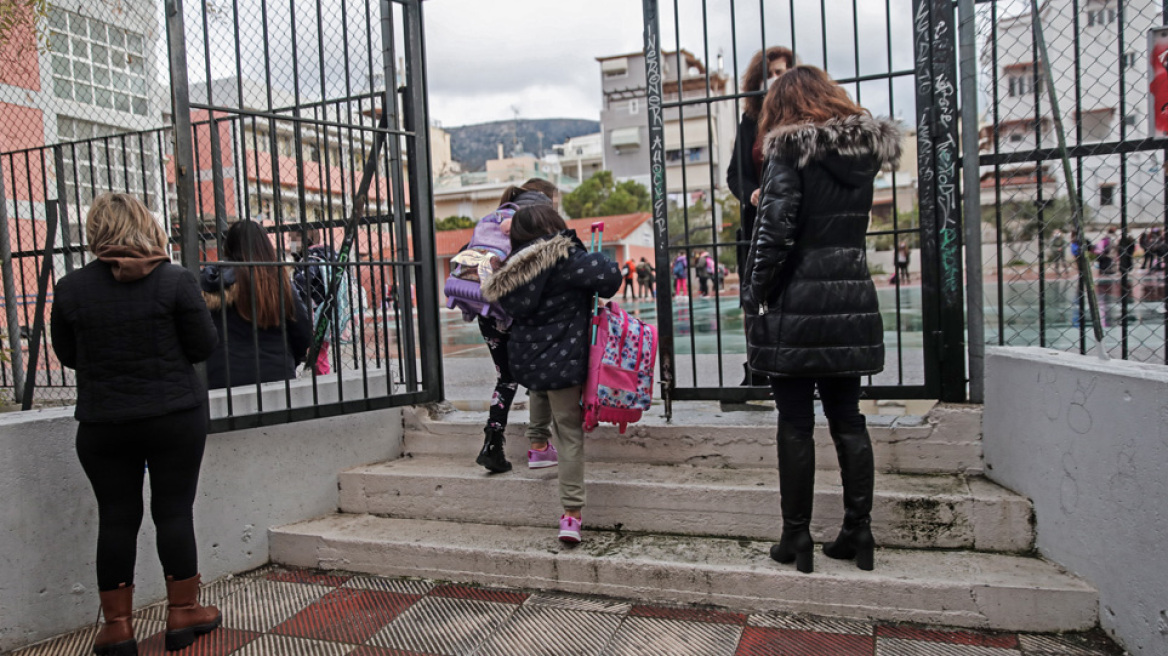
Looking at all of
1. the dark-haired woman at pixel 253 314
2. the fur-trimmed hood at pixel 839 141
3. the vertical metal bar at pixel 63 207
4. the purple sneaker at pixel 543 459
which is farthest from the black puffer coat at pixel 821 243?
the vertical metal bar at pixel 63 207

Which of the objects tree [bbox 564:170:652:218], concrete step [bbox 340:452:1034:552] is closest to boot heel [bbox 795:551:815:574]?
concrete step [bbox 340:452:1034:552]

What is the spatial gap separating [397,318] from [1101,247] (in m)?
3.74

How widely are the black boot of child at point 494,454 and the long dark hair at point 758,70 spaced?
7.02 ft

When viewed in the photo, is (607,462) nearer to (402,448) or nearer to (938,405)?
(402,448)

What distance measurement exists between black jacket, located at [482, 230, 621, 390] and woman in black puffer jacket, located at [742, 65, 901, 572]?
2.50ft

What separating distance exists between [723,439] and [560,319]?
1.10 meters

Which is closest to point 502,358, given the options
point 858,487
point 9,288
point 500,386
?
point 500,386

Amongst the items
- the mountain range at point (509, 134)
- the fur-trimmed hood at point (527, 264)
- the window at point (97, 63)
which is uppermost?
the mountain range at point (509, 134)

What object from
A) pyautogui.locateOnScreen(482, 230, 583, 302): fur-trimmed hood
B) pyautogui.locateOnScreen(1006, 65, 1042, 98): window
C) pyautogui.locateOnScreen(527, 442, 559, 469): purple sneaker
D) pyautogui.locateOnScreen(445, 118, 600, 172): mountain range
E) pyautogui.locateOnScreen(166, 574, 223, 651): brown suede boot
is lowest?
pyautogui.locateOnScreen(166, 574, 223, 651): brown suede boot

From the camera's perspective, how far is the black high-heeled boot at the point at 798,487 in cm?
300

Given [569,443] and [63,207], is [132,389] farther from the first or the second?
[63,207]

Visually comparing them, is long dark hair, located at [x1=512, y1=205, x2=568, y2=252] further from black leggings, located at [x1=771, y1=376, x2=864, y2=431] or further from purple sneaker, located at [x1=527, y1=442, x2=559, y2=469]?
black leggings, located at [x1=771, y1=376, x2=864, y2=431]

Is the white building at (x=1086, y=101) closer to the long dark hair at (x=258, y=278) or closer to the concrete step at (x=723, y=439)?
the concrete step at (x=723, y=439)

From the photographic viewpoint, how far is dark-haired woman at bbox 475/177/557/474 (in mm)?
3973
